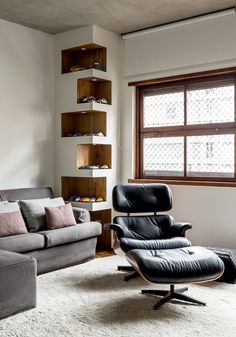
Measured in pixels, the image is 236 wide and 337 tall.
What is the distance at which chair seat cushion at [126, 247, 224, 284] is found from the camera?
286cm

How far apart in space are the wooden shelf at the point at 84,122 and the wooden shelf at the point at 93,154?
0.21 meters

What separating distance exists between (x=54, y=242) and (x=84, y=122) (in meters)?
2.01

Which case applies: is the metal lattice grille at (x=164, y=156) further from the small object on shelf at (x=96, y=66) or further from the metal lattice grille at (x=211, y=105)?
the small object on shelf at (x=96, y=66)

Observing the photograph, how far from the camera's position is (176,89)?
4934 millimetres

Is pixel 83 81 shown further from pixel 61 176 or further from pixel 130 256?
pixel 130 256

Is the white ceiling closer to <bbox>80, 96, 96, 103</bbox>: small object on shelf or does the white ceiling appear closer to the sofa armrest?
<bbox>80, 96, 96, 103</bbox>: small object on shelf

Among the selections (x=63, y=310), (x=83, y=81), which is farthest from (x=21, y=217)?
(x=83, y=81)

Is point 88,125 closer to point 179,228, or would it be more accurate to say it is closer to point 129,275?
point 179,228

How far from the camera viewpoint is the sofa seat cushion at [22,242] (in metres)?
3.55

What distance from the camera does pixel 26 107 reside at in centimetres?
495

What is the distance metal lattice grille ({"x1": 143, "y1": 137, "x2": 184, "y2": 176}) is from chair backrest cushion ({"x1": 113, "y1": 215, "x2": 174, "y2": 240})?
3.23 feet

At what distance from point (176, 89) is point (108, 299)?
2820 mm

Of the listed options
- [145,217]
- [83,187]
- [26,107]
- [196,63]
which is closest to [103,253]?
[83,187]

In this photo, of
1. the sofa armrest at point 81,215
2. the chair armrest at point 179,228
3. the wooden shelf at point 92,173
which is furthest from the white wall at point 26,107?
the chair armrest at point 179,228
